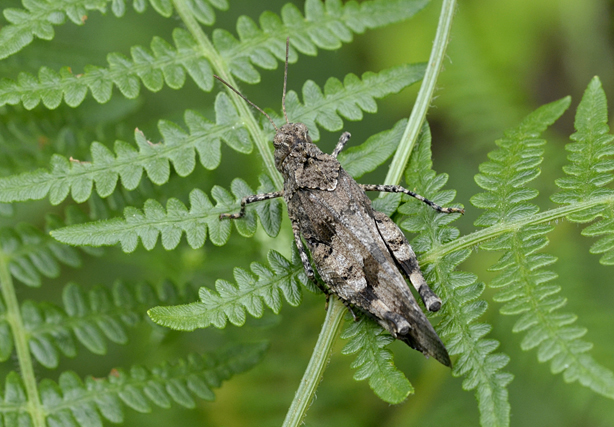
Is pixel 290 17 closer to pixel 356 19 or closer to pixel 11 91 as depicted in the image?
pixel 356 19

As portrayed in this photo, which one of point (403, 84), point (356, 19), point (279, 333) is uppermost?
point (356, 19)

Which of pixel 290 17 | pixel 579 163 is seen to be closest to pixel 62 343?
pixel 290 17

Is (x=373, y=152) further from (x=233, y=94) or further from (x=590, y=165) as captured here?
(x=590, y=165)

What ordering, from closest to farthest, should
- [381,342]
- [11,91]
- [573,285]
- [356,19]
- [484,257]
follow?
[381,342], [11,91], [356,19], [573,285], [484,257]

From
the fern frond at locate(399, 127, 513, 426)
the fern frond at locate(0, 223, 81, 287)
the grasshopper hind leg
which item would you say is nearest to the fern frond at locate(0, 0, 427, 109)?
the fern frond at locate(0, 223, 81, 287)

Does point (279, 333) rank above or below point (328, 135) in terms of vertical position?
below
